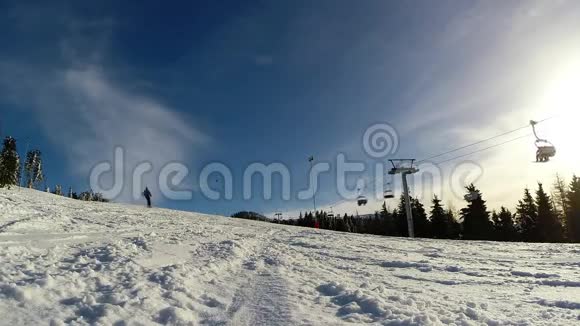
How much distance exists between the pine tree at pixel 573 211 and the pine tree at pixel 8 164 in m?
67.5

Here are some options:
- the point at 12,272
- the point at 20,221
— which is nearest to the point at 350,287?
the point at 12,272

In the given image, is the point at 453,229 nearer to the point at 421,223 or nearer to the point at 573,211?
the point at 421,223

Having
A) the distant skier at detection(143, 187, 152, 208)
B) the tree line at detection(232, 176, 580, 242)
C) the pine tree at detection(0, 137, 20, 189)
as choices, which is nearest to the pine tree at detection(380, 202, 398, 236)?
the tree line at detection(232, 176, 580, 242)

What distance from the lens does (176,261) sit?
10.0m

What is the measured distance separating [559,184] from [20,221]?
83.3 metres

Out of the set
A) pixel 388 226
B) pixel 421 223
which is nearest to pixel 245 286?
pixel 421 223

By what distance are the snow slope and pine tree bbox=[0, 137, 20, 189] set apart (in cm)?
4305

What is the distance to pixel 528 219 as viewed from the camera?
54.5 metres

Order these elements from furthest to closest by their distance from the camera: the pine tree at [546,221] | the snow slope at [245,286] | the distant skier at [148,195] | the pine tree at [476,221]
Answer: the pine tree at [476,221] < the pine tree at [546,221] < the distant skier at [148,195] < the snow slope at [245,286]

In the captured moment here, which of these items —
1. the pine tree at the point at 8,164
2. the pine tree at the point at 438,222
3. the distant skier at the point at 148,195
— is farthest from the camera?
the pine tree at the point at 438,222

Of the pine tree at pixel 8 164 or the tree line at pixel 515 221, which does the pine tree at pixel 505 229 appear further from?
the pine tree at pixel 8 164

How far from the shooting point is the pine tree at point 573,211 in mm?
49219

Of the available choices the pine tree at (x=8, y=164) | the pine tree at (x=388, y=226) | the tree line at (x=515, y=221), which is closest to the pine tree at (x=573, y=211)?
the tree line at (x=515, y=221)

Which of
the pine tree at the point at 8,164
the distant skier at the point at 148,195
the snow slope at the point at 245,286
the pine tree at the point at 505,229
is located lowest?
the snow slope at the point at 245,286
